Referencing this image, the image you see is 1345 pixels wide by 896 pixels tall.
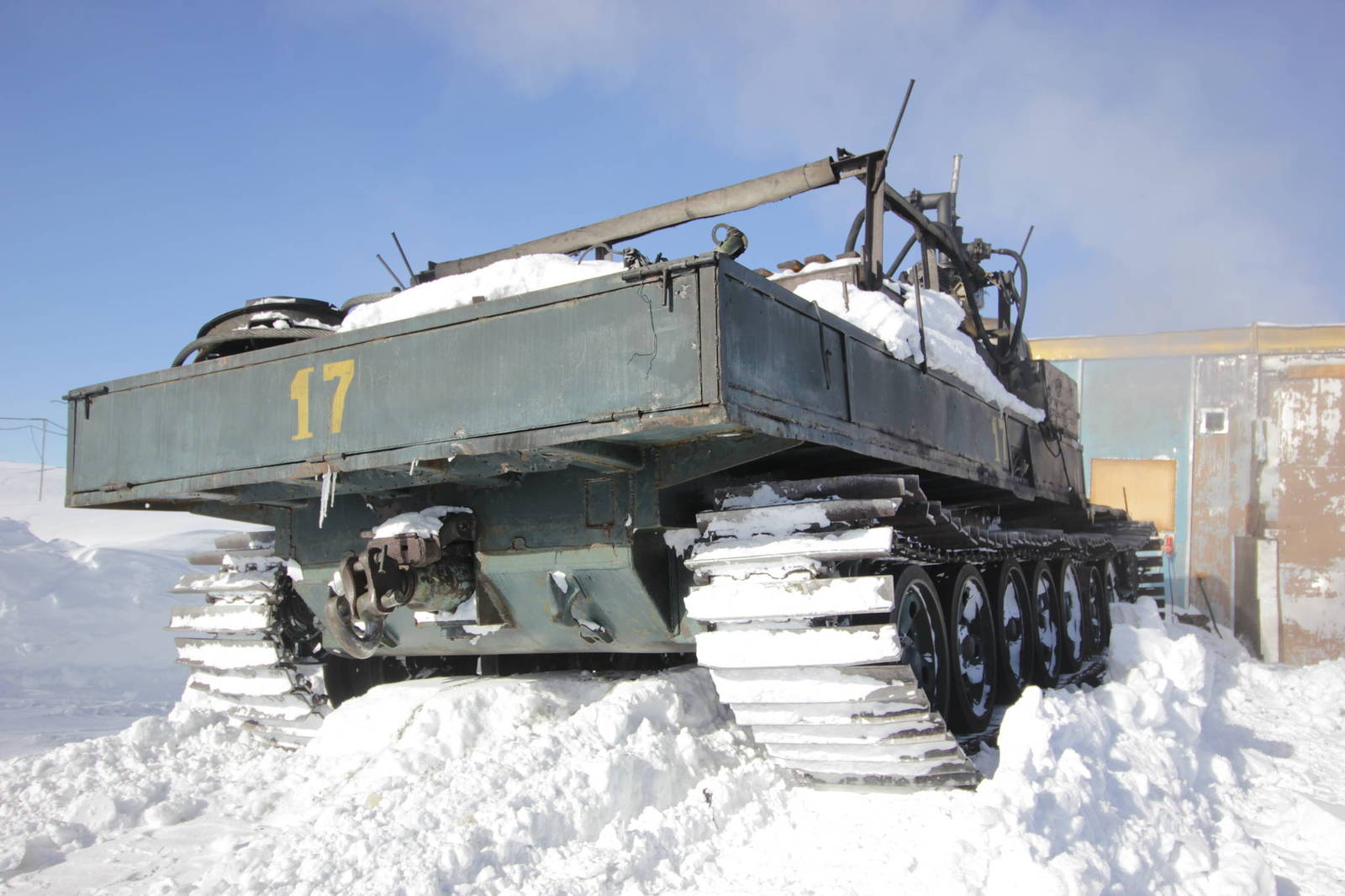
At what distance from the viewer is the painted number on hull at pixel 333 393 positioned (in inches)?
165

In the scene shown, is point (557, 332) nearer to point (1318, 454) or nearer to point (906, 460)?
point (906, 460)

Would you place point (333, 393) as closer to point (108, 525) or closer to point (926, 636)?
point (926, 636)

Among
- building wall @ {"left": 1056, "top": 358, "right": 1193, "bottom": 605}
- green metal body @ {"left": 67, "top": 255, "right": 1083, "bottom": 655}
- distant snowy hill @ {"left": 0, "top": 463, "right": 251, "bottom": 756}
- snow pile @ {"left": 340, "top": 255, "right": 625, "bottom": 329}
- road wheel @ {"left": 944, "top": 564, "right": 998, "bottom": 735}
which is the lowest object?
distant snowy hill @ {"left": 0, "top": 463, "right": 251, "bottom": 756}

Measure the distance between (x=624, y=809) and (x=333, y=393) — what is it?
6.44ft

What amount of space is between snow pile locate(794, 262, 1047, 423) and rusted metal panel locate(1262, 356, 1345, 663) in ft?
35.2

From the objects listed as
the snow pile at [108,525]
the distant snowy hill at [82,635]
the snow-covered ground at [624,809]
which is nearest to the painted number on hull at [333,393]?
the snow-covered ground at [624,809]

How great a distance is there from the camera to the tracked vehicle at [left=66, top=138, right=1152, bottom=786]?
12.1ft

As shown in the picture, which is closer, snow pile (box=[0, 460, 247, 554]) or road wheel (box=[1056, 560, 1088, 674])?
road wheel (box=[1056, 560, 1088, 674])

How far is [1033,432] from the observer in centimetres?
741

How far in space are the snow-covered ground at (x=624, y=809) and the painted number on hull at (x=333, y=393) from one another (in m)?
1.31

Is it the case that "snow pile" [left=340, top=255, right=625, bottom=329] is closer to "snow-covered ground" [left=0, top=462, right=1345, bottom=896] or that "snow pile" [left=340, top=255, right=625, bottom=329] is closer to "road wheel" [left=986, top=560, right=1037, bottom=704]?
"snow-covered ground" [left=0, top=462, right=1345, bottom=896]

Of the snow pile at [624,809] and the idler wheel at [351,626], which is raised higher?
the idler wheel at [351,626]

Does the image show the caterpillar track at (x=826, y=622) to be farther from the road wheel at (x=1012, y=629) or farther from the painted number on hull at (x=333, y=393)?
the road wheel at (x=1012, y=629)

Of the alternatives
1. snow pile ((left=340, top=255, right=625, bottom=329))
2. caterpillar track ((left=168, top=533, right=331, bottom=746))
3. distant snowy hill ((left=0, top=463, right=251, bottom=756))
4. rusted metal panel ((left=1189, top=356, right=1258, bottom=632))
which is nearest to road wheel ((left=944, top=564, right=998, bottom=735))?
snow pile ((left=340, top=255, right=625, bottom=329))
